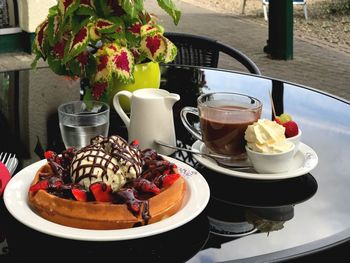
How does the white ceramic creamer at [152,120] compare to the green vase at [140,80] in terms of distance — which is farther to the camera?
the green vase at [140,80]

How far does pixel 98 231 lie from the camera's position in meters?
1.21

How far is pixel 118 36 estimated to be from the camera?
1.79m

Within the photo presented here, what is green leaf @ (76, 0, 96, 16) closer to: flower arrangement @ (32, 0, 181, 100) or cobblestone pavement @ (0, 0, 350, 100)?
flower arrangement @ (32, 0, 181, 100)

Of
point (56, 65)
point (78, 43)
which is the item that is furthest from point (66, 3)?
point (56, 65)

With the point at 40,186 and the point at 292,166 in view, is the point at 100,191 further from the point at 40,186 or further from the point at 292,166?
the point at 292,166

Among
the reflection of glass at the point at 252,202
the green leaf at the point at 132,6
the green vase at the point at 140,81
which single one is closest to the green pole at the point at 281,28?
the green vase at the point at 140,81

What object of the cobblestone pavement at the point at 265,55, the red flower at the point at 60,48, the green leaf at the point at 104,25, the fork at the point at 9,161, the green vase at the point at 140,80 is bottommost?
the cobblestone pavement at the point at 265,55

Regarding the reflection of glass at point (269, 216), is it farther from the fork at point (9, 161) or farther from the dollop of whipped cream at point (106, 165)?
the fork at point (9, 161)

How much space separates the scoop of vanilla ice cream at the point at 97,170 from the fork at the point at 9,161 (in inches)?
14.4

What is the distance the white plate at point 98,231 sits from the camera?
119 centimetres

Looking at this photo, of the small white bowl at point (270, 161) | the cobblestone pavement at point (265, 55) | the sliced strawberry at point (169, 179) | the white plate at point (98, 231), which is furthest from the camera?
the cobblestone pavement at point (265, 55)

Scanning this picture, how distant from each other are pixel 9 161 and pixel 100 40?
44 cm

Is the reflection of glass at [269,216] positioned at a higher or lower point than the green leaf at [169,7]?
lower

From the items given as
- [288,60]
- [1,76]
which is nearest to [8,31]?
[288,60]
